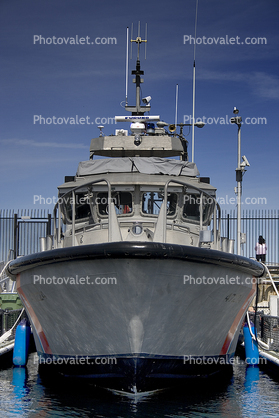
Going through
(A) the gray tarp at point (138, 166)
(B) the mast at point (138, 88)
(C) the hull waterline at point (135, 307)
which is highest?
(B) the mast at point (138, 88)

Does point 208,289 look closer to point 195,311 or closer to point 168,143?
point 195,311

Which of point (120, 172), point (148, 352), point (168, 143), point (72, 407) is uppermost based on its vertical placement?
point (168, 143)

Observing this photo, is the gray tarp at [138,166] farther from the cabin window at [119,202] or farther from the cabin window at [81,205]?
the cabin window at [81,205]

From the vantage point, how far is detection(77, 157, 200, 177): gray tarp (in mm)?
9398

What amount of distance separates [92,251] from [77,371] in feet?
7.96

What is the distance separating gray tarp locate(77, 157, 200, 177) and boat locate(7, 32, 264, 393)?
29 cm

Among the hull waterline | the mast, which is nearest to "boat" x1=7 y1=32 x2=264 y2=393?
the hull waterline

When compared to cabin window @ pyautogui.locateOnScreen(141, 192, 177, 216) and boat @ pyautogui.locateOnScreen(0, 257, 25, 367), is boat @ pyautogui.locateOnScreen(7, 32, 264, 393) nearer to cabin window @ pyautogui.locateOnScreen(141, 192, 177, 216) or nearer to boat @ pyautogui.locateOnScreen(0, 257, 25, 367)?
cabin window @ pyautogui.locateOnScreen(141, 192, 177, 216)

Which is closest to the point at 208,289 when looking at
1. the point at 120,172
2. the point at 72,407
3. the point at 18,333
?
the point at 72,407

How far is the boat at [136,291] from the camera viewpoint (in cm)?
675

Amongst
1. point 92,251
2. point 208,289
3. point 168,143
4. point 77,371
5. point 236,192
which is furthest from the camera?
point 236,192

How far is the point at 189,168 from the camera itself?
392 inches

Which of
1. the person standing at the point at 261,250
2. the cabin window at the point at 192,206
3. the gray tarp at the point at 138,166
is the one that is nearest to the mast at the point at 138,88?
the gray tarp at the point at 138,166

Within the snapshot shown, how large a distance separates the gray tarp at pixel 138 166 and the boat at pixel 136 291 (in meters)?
0.29
